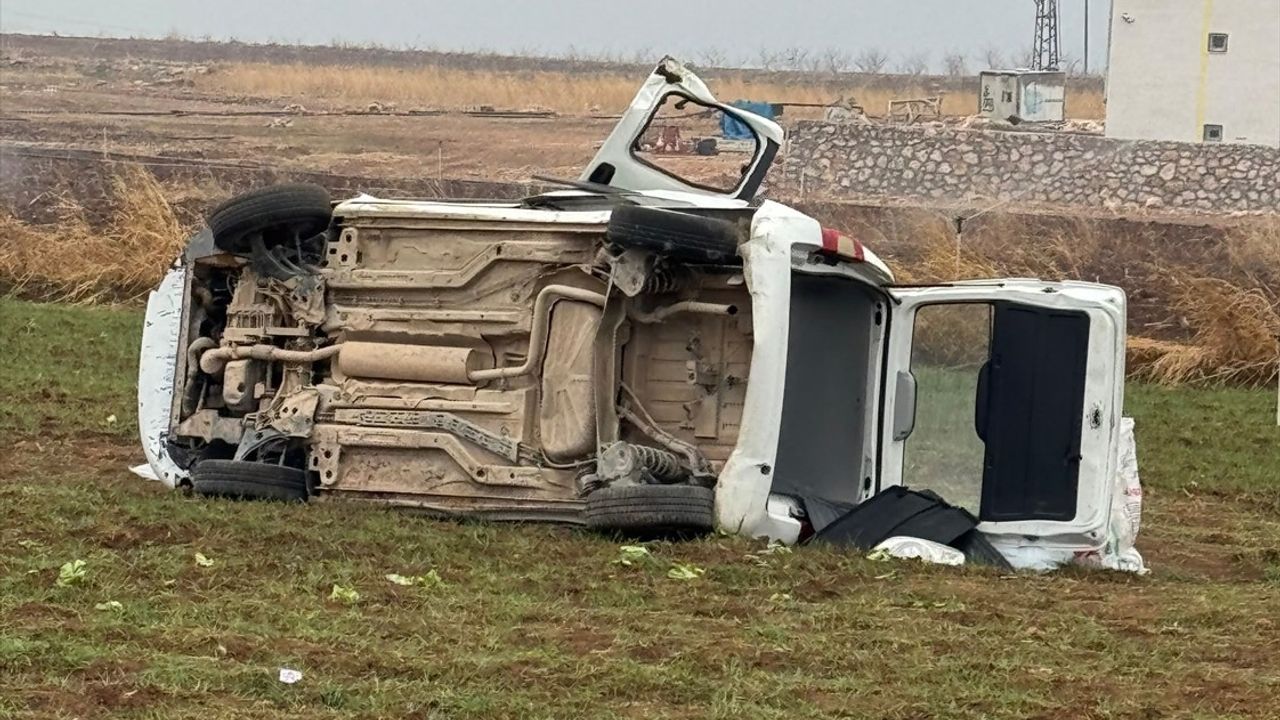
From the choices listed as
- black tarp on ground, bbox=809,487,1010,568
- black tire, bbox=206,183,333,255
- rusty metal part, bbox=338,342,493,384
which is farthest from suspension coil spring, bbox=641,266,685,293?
black tire, bbox=206,183,333,255

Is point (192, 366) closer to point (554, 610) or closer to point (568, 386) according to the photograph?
point (568, 386)

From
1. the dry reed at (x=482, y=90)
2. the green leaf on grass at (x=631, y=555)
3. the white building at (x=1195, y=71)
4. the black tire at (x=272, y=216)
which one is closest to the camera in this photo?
the green leaf on grass at (x=631, y=555)

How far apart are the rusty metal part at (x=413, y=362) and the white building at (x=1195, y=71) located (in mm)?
→ 35515

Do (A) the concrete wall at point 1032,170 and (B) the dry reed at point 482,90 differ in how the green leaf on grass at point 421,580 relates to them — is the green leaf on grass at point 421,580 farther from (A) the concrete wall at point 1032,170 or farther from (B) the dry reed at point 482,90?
(B) the dry reed at point 482,90

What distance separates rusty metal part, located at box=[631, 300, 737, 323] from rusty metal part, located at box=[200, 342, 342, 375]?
1438mm

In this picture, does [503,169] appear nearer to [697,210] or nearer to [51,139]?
[51,139]

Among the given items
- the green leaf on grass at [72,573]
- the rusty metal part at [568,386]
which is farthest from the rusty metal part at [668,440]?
the green leaf on grass at [72,573]

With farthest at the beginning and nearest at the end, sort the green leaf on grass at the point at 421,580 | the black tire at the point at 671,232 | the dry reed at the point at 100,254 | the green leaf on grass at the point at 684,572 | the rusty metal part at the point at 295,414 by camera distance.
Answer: the dry reed at the point at 100,254
the rusty metal part at the point at 295,414
the black tire at the point at 671,232
the green leaf on grass at the point at 684,572
the green leaf on grass at the point at 421,580

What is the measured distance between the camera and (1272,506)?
40.1 ft

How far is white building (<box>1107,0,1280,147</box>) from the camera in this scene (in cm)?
4222

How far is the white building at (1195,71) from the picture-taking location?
42.2 metres

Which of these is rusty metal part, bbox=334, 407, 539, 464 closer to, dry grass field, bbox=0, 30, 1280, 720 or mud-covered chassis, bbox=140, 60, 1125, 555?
mud-covered chassis, bbox=140, 60, 1125, 555

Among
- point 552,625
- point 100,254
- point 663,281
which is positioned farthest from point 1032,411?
point 100,254

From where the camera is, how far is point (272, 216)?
952 centimetres
